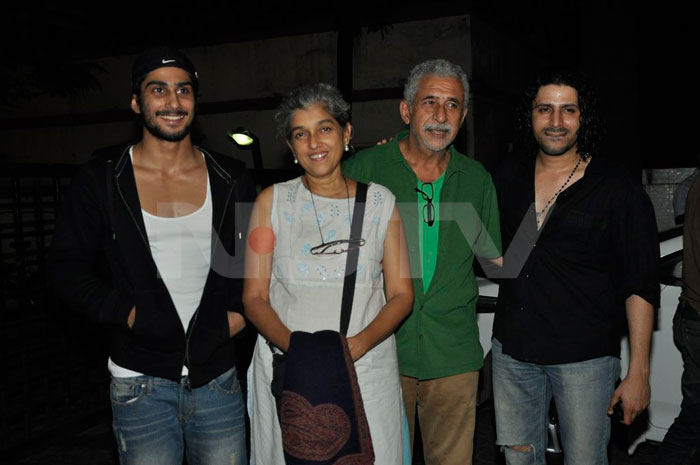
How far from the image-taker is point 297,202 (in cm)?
284

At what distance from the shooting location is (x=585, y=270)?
3.12 meters

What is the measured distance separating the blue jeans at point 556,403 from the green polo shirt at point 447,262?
0.67 feet

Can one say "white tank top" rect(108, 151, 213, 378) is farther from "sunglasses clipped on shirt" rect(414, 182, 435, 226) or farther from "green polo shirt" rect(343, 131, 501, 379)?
"sunglasses clipped on shirt" rect(414, 182, 435, 226)

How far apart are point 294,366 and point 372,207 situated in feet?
2.42

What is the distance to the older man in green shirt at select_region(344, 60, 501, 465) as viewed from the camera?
3.28 meters

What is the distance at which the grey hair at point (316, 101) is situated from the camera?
2779 millimetres

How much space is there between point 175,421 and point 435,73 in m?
1.99

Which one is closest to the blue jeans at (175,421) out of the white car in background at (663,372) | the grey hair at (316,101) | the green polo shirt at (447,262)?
the green polo shirt at (447,262)

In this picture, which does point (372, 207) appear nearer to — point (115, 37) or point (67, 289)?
point (67, 289)

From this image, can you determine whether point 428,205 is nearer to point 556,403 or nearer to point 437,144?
point 437,144

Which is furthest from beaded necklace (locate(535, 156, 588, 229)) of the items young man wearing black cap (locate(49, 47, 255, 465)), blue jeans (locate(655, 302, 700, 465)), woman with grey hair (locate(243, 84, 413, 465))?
young man wearing black cap (locate(49, 47, 255, 465))

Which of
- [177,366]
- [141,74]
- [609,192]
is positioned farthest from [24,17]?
[609,192]

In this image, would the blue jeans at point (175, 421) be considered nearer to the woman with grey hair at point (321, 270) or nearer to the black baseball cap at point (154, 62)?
the woman with grey hair at point (321, 270)

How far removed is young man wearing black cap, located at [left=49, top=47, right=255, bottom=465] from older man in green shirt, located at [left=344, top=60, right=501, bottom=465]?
89 centimetres
